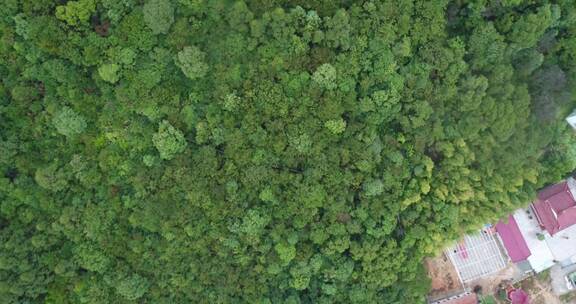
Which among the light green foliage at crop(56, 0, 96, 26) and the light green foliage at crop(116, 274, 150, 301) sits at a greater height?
the light green foliage at crop(56, 0, 96, 26)

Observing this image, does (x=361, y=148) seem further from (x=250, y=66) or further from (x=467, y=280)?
(x=467, y=280)

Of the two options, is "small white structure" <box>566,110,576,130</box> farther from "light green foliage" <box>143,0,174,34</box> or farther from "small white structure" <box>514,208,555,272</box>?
"light green foliage" <box>143,0,174,34</box>

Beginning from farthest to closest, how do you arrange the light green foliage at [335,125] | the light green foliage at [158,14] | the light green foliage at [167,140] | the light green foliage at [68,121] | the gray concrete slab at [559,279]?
the gray concrete slab at [559,279], the light green foliage at [335,125], the light green foliage at [68,121], the light green foliage at [167,140], the light green foliage at [158,14]

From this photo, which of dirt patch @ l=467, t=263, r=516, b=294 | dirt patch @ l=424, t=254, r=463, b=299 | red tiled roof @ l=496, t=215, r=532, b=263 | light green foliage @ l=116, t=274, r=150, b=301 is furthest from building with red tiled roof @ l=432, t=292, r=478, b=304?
light green foliage @ l=116, t=274, r=150, b=301

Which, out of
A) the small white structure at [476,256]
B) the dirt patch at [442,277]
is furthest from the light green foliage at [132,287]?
the small white structure at [476,256]

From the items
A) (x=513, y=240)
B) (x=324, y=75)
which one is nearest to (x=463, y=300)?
(x=513, y=240)

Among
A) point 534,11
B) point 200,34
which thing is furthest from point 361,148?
point 534,11

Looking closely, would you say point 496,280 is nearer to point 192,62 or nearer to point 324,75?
point 324,75

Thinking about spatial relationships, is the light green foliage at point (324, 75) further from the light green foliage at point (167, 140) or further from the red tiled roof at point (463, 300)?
the red tiled roof at point (463, 300)
